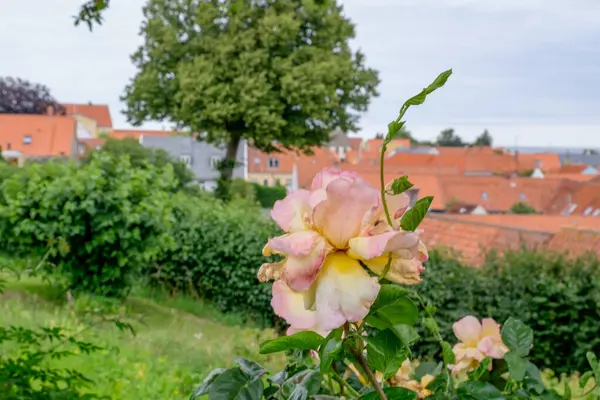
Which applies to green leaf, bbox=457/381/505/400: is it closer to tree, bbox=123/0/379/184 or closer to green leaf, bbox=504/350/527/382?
green leaf, bbox=504/350/527/382

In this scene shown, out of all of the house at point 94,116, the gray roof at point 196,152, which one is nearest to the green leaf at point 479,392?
the gray roof at point 196,152

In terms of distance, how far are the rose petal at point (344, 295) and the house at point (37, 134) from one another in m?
35.5

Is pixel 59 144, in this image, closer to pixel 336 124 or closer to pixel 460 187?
pixel 336 124

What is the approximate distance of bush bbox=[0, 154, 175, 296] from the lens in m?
7.21

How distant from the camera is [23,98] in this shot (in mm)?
36000

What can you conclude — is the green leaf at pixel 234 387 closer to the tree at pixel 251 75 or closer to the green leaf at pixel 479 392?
the green leaf at pixel 479 392

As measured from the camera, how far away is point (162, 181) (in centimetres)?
801

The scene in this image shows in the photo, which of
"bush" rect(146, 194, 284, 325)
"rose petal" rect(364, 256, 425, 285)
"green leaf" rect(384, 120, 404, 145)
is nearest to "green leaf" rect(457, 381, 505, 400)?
"rose petal" rect(364, 256, 425, 285)

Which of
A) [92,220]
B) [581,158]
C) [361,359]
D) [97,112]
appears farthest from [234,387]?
[97,112]

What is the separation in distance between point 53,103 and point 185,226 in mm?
30951

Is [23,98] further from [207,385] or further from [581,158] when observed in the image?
[207,385]

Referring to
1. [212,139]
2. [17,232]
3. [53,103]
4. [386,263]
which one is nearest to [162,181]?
[17,232]

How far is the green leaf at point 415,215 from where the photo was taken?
54 centimetres

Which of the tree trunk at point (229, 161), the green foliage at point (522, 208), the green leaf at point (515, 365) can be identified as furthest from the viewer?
the tree trunk at point (229, 161)
